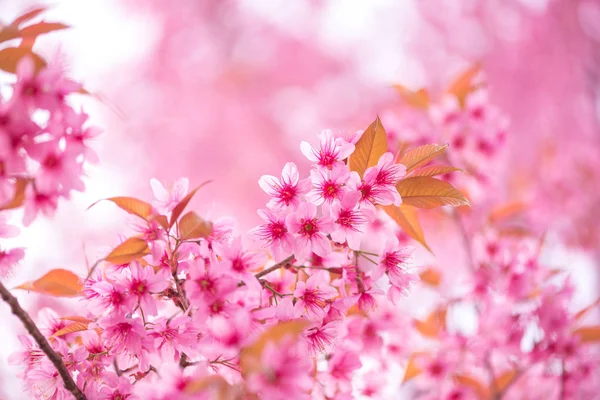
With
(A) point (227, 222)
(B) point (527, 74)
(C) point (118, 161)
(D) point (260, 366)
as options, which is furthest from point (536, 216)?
(C) point (118, 161)

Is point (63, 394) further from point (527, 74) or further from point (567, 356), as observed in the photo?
point (527, 74)

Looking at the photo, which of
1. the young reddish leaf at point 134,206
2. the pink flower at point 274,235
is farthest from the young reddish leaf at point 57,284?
the pink flower at point 274,235

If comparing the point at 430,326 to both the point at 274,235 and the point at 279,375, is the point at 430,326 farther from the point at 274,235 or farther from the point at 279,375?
the point at 279,375

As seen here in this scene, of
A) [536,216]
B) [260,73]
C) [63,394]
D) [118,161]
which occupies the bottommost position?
[118,161]

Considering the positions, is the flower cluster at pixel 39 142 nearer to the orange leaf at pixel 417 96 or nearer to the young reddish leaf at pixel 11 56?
the young reddish leaf at pixel 11 56

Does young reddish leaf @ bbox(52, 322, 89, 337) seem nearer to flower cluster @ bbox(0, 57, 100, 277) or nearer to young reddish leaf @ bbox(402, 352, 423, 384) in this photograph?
flower cluster @ bbox(0, 57, 100, 277)

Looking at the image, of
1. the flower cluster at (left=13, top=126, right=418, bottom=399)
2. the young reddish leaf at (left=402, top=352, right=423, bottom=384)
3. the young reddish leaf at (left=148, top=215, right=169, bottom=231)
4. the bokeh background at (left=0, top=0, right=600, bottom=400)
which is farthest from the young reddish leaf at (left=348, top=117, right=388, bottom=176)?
the bokeh background at (left=0, top=0, right=600, bottom=400)

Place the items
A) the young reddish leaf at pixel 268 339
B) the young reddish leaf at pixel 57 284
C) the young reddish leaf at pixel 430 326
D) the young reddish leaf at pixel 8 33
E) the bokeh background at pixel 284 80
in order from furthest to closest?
the bokeh background at pixel 284 80
the young reddish leaf at pixel 430 326
the young reddish leaf at pixel 57 284
the young reddish leaf at pixel 8 33
the young reddish leaf at pixel 268 339
